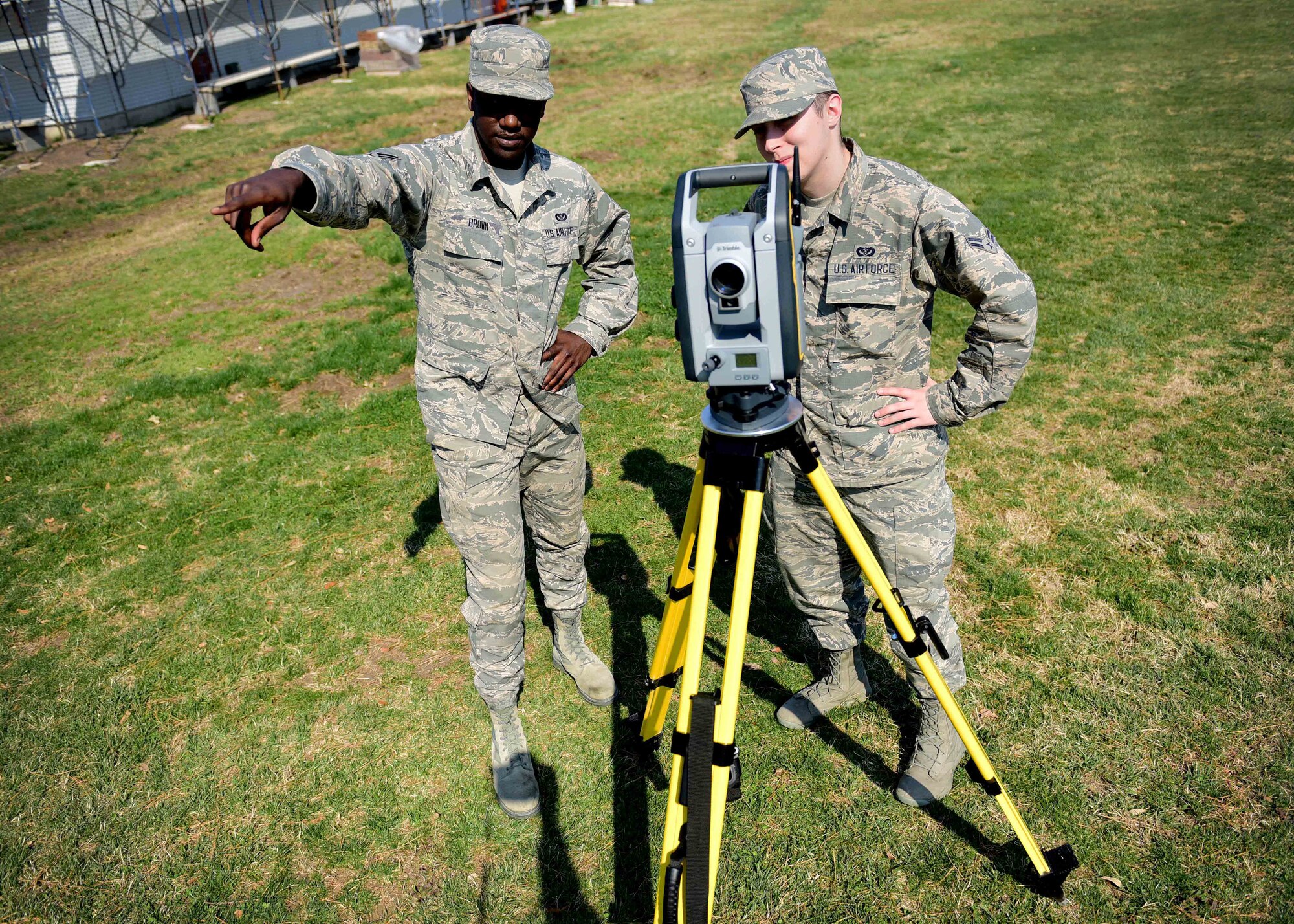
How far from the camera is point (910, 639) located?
281cm

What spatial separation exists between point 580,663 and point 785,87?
9.65 feet

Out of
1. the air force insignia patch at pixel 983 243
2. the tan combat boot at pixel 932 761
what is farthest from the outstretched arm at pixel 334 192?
the tan combat boot at pixel 932 761

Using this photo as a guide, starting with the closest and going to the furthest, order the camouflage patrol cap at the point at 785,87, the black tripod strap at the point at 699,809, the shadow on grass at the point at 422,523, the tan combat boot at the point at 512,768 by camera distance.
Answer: the black tripod strap at the point at 699,809 → the camouflage patrol cap at the point at 785,87 → the tan combat boot at the point at 512,768 → the shadow on grass at the point at 422,523

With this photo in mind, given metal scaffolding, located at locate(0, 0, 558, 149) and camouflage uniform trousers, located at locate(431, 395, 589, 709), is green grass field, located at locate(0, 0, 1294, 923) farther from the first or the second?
metal scaffolding, located at locate(0, 0, 558, 149)

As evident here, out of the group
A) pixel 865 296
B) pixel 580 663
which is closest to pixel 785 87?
pixel 865 296

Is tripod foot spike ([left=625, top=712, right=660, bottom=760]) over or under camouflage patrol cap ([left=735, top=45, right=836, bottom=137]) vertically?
under

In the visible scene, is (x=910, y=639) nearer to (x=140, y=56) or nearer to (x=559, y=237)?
(x=559, y=237)

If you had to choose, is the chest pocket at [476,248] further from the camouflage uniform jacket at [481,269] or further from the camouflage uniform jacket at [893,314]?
the camouflage uniform jacket at [893,314]

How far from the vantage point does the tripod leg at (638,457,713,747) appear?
2.87 m

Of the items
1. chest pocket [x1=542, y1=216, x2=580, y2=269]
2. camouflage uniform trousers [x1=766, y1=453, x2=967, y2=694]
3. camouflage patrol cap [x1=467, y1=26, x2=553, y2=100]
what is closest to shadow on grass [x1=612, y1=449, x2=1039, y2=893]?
camouflage uniform trousers [x1=766, y1=453, x2=967, y2=694]

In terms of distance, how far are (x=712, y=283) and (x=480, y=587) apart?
1.91m

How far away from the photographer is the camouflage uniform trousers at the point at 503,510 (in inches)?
136

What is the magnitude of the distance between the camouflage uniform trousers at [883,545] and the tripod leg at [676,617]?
2.20 feet

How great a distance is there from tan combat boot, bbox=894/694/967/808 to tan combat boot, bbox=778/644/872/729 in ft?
1.66
